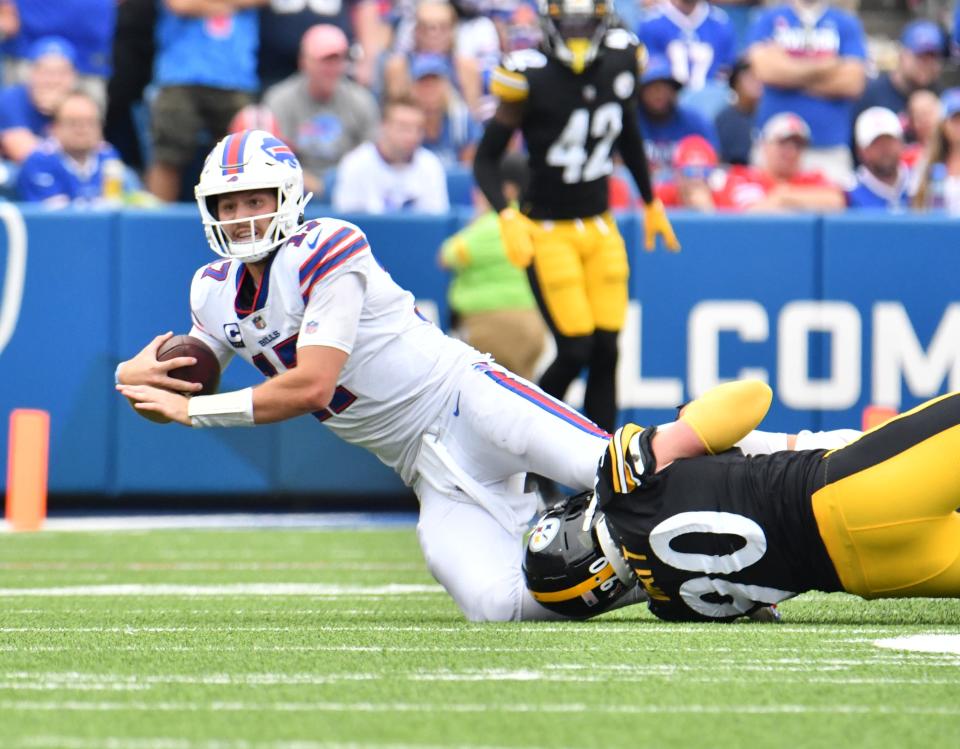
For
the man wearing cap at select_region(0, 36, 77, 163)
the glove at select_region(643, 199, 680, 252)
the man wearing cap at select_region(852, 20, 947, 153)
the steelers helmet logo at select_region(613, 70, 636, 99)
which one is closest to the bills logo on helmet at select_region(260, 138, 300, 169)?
the steelers helmet logo at select_region(613, 70, 636, 99)

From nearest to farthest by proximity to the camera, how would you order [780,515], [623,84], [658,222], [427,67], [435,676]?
[435,676] → [780,515] → [623,84] → [658,222] → [427,67]

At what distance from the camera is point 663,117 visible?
951 cm

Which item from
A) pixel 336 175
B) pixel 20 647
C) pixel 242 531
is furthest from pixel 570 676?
pixel 336 175

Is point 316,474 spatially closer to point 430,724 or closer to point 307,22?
point 307,22

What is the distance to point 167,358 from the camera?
445 cm

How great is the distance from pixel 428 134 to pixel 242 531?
3.28m

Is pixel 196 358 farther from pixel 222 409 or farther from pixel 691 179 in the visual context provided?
pixel 691 179

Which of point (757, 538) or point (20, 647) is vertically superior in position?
point (757, 538)

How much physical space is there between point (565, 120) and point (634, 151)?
40 centimetres

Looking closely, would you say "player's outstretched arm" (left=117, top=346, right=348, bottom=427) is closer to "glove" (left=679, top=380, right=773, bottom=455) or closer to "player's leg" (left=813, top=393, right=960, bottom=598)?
"glove" (left=679, top=380, right=773, bottom=455)

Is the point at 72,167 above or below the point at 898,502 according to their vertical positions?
below

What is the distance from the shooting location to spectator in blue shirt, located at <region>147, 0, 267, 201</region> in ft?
29.9

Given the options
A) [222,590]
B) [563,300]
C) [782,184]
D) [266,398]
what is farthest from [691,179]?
[266,398]

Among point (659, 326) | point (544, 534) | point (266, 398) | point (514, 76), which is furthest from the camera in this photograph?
point (659, 326)
